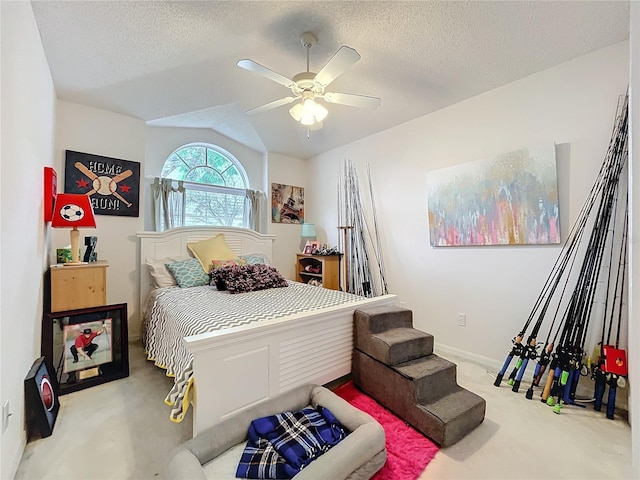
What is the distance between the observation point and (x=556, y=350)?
224cm

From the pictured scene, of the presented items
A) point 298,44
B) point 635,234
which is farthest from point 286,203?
point 635,234

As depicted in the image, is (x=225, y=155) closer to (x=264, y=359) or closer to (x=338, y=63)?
(x=338, y=63)

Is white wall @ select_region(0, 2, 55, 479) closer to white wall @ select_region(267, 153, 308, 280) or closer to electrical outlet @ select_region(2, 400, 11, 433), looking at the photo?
electrical outlet @ select_region(2, 400, 11, 433)

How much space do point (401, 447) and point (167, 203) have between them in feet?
11.5

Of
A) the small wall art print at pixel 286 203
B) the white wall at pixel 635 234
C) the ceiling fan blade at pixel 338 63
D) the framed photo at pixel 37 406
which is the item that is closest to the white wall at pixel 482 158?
the small wall art print at pixel 286 203

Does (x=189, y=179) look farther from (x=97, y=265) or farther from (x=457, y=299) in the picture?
(x=457, y=299)

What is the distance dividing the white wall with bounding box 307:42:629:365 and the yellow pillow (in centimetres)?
197

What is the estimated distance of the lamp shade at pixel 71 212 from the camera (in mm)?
2278

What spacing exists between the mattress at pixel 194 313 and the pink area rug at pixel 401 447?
811 millimetres

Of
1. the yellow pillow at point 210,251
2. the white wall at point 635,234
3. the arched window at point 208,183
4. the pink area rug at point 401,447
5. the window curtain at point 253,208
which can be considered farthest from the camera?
the window curtain at point 253,208

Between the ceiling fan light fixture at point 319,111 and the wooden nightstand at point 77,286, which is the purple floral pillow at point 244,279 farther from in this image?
the ceiling fan light fixture at point 319,111

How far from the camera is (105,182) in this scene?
3082 millimetres

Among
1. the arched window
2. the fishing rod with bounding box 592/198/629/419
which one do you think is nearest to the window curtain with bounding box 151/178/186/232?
the arched window

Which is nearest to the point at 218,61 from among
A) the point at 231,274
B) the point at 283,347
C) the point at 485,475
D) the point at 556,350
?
the point at 231,274
